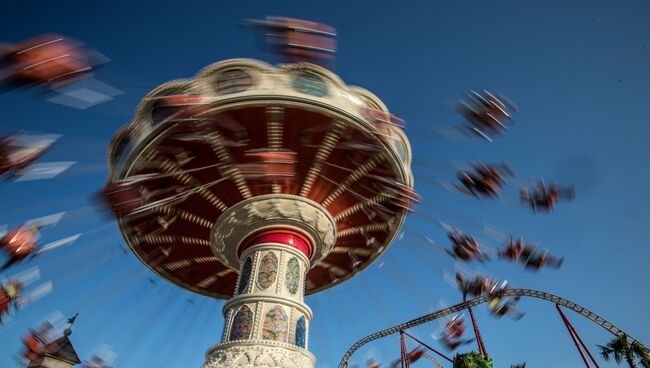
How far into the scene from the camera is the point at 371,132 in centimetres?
877

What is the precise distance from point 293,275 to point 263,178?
98.0 inches

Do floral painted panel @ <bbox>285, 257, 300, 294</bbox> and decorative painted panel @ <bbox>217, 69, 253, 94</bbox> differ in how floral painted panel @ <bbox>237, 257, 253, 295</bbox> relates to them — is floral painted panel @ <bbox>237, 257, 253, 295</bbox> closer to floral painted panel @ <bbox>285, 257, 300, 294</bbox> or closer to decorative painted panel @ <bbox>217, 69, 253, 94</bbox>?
floral painted panel @ <bbox>285, 257, 300, 294</bbox>

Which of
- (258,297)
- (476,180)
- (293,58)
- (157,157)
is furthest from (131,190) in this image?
(476,180)

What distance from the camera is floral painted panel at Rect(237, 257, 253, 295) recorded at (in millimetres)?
9459

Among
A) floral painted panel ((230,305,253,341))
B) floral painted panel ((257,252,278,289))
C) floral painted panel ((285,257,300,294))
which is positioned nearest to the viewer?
floral painted panel ((230,305,253,341))

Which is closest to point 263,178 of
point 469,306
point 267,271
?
point 267,271

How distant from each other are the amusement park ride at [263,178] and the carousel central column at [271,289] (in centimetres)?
3

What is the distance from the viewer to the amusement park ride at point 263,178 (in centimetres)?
815

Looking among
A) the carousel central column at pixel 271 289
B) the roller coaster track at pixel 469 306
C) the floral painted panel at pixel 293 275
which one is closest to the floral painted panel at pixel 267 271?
the carousel central column at pixel 271 289

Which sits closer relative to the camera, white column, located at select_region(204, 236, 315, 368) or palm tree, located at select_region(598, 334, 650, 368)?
white column, located at select_region(204, 236, 315, 368)

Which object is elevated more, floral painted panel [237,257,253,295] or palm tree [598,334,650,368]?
palm tree [598,334,650,368]

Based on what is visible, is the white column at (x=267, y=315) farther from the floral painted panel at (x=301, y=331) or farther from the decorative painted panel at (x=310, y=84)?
the decorative painted panel at (x=310, y=84)

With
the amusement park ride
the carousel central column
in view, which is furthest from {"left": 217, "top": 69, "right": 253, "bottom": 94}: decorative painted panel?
the carousel central column

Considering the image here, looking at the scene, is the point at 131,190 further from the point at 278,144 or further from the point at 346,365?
the point at 346,365
